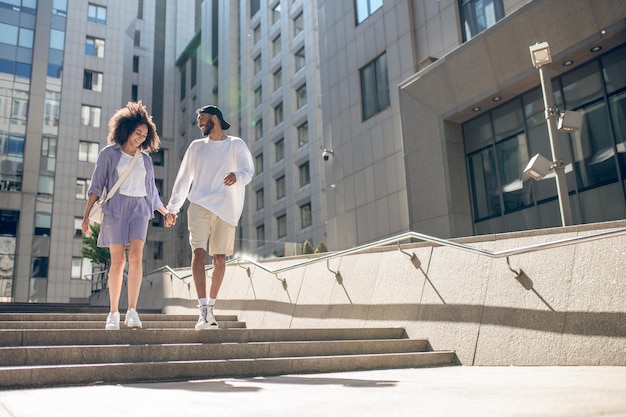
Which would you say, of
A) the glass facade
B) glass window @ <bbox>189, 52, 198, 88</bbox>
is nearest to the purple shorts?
the glass facade

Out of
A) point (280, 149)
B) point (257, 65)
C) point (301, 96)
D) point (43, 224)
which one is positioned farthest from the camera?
point (257, 65)

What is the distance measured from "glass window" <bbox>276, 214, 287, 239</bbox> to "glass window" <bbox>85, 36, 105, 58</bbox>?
20.5 m

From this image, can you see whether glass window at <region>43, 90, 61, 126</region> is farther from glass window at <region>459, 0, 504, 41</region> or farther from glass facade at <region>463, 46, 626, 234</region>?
glass facade at <region>463, 46, 626, 234</region>

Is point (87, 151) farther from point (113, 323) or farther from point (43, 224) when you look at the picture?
point (113, 323)

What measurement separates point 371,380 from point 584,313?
82.3 inches

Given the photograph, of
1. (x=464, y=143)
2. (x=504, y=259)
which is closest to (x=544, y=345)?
(x=504, y=259)

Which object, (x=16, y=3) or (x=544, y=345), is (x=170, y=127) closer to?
(x=16, y=3)

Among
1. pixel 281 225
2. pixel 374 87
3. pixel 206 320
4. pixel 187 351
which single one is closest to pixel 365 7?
pixel 374 87

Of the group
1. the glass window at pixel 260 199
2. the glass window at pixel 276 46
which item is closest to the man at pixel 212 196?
the glass window at pixel 260 199

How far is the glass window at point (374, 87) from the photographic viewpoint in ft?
63.9

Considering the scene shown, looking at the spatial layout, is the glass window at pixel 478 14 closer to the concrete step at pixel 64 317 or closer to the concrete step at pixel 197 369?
the concrete step at pixel 64 317

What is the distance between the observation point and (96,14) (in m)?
45.4

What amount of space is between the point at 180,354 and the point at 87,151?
4124 centimetres

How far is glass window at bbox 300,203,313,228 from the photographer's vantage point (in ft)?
113
